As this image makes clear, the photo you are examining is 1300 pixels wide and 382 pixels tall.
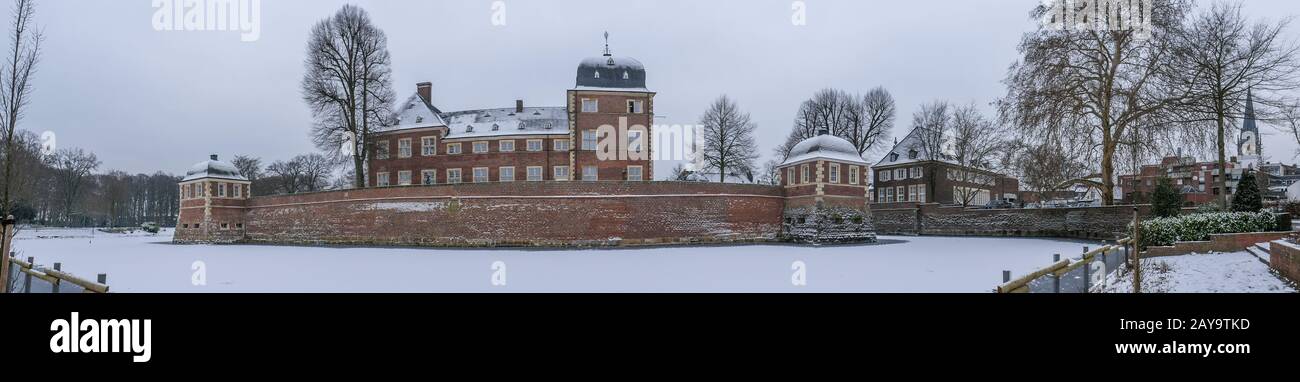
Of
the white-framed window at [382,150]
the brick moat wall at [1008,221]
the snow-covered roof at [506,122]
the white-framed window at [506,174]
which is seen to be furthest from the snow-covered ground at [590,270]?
the white-framed window at [382,150]

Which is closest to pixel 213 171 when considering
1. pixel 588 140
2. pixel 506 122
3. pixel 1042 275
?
pixel 506 122

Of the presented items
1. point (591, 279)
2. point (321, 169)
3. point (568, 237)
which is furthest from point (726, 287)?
point (321, 169)

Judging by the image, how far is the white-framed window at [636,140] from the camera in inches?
1255

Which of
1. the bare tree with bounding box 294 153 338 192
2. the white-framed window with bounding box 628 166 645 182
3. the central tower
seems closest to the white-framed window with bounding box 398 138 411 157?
the central tower

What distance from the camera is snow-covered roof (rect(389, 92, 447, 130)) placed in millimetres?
35125

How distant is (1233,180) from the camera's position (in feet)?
196

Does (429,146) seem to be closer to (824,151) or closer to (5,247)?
(824,151)

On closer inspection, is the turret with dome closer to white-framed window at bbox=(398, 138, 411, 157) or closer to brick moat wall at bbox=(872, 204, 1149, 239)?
brick moat wall at bbox=(872, 204, 1149, 239)

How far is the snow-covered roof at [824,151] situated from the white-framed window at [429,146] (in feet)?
63.9

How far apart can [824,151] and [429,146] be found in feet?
71.0

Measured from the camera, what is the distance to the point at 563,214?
2458 cm
